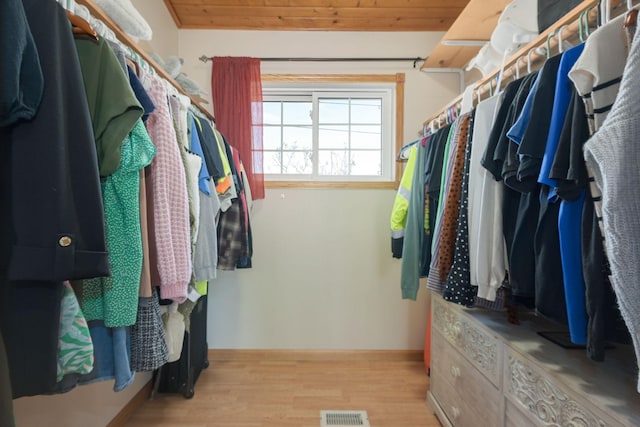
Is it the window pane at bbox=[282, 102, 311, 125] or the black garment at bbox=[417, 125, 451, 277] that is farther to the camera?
the window pane at bbox=[282, 102, 311, 125]

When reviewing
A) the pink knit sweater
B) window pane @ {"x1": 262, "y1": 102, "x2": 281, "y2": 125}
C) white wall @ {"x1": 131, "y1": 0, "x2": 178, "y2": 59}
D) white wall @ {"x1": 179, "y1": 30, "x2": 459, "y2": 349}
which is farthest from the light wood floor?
white wall @ {"x1": 131, "y1": 0, "x2": 178, "y2": 59}

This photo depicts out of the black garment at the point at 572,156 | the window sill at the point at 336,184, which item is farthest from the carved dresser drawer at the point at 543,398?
the window sill at the point at 336,184

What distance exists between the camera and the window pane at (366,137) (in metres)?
2.45

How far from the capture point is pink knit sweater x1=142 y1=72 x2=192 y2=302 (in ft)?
2.80

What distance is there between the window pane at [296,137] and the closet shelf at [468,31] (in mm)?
1021

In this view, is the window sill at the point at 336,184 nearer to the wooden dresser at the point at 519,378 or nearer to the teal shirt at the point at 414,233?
the teal shirt at the point at 414,233

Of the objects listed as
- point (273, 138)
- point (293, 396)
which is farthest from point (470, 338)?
point (273, 138)

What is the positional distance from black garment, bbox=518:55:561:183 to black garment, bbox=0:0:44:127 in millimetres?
1126

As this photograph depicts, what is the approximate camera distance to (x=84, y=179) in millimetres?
622

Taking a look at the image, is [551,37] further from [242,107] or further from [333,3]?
[242,107]

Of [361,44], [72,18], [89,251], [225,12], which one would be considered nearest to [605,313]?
[89,251]

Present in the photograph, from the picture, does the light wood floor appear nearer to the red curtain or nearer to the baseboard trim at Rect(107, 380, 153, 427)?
the baseboard trim at Rect(107, 380, 153, 427)

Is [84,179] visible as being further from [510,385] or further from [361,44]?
[361,44]

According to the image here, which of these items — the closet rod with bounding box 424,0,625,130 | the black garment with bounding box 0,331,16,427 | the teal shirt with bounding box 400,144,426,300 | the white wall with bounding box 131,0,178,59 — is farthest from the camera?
the white wall with bounding box 131,0,178,59
